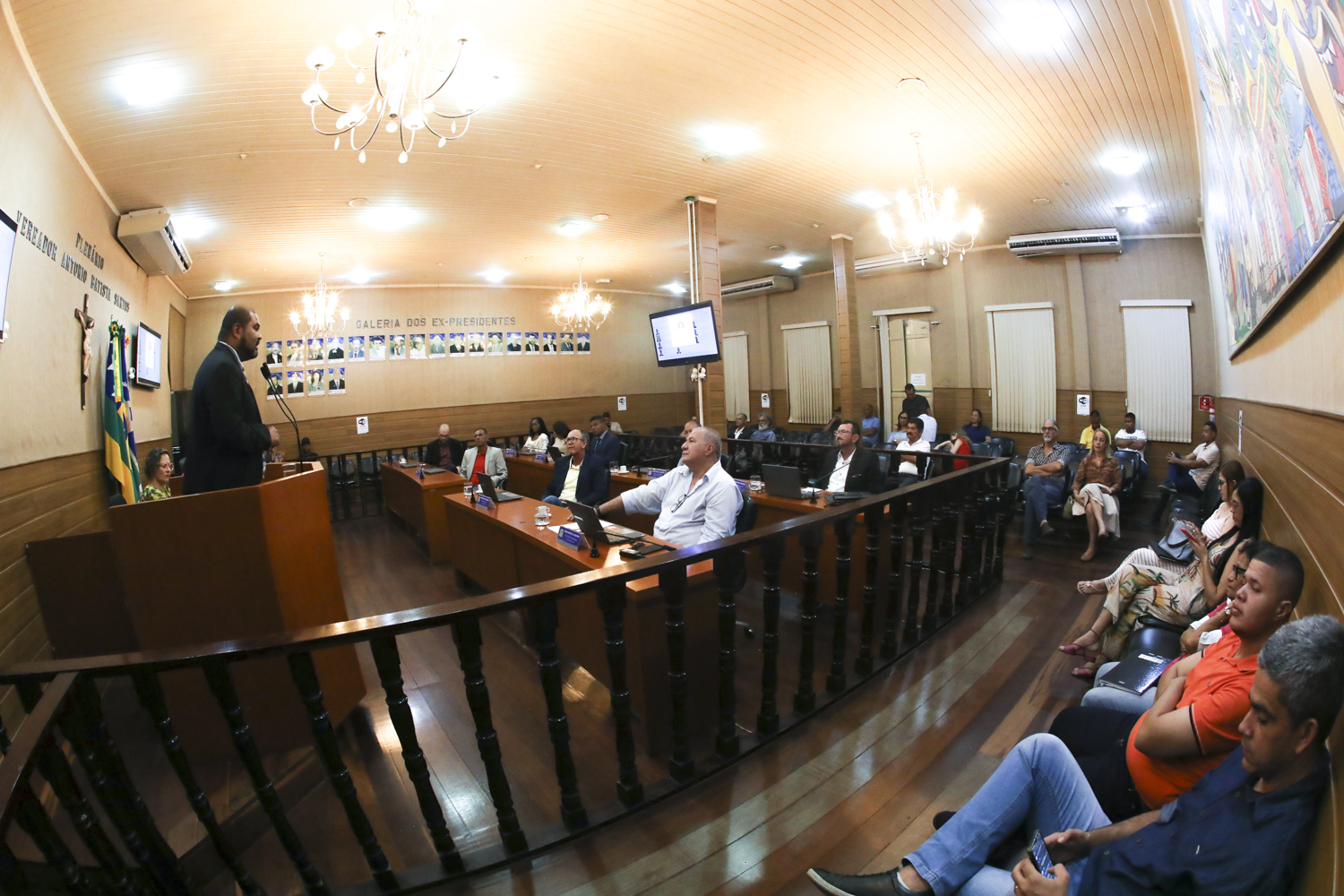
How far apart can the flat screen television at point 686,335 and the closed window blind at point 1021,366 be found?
5249mm

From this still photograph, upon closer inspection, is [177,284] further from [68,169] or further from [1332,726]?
[1332,726]

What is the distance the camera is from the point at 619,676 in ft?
5.95

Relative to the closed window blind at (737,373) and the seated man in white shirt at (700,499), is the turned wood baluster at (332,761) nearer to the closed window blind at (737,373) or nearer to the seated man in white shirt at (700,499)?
the seated man in white shirt at (700,499)

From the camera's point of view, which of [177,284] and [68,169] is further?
[177,284]

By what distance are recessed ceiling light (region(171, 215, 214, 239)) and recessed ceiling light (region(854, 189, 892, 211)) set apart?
718 cm

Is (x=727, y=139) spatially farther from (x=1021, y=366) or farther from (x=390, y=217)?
(x=1021, y=366)

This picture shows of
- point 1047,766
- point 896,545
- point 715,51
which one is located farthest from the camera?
point 715,51

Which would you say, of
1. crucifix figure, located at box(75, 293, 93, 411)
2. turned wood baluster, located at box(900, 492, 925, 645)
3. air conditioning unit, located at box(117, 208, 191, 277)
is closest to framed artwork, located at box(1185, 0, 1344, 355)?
turned wood baluster, located at box(900, 492, 925, 645)

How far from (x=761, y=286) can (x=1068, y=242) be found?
17.4ft

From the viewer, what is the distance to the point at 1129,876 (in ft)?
3.55

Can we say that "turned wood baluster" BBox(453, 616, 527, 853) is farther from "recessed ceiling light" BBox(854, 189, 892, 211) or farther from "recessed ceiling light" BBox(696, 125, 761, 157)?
"recessed ceiling light" BBox(854, 189, 892, 211)

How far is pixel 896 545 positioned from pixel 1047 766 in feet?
4.67

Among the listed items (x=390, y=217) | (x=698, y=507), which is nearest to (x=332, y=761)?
(x=698, y=507)

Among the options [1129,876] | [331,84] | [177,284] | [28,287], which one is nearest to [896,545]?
[1129,876]
